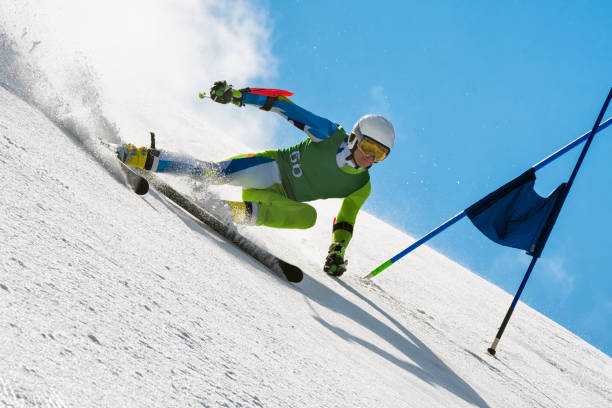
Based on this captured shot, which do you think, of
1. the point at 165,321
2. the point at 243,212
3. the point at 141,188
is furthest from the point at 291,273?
the point at 165,321

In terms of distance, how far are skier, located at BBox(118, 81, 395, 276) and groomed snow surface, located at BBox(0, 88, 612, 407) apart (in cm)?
32

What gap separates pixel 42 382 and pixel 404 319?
3.14 metres

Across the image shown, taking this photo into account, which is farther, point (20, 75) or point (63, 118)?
point (20, 75)

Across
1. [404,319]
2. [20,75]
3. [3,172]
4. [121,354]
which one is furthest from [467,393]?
[20,75]

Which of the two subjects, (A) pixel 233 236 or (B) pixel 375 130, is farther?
(B) pixel 375 130

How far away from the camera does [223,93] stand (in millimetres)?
3807

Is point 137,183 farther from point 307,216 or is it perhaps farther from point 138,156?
point 307,216

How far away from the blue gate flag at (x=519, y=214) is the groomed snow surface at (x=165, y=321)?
1.16 metres

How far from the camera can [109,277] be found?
1195 millimetres

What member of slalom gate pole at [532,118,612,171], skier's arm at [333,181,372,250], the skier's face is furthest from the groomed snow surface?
slalom gate pole at [532,118,612,171]

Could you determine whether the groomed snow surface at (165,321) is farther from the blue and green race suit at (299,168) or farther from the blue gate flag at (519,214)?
the blue gate flag at (519,214)

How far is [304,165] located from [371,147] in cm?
55

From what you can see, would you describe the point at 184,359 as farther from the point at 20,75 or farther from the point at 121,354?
the point at 20,75

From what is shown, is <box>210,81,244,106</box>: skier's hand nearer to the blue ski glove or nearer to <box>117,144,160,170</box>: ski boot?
the blue ski glove
